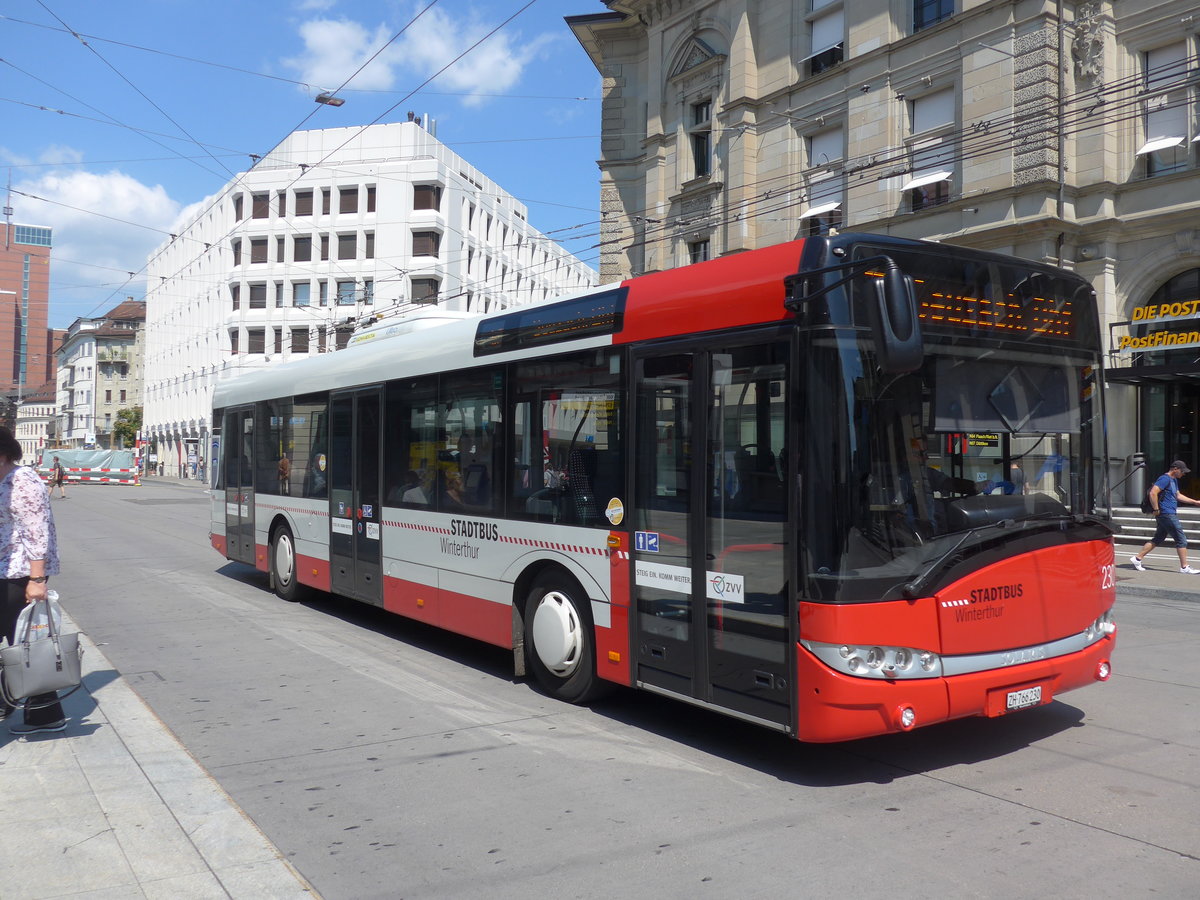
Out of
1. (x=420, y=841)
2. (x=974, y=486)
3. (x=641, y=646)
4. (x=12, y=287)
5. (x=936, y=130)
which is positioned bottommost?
(x=420, y=841)

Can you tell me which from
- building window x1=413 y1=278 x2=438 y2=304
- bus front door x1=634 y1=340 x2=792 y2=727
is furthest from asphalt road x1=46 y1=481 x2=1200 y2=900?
building window x1=413 y1=278 x2=438 y2=304

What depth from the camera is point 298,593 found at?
12.3m

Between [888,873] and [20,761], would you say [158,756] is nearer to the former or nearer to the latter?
[20,761]

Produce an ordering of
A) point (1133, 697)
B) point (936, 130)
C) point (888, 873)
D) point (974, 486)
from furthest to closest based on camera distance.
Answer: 1. point (936, 130)
2. point (1133, 697)
3. point (974, 486)
4. point (888, 873)

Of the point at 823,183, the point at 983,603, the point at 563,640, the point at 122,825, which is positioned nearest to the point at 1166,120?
the point at 823,183

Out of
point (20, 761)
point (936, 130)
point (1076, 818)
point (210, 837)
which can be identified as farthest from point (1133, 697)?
point (936, 130)

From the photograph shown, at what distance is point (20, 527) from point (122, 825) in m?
2.26

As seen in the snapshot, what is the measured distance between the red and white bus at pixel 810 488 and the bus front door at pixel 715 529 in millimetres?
15

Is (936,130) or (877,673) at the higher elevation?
(936,130)

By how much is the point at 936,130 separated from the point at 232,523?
18487mm

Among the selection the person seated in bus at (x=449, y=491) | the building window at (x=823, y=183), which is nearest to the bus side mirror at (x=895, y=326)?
the person seated in bus at (x=449, y=491)

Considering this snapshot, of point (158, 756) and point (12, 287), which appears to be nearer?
point (158, 756)

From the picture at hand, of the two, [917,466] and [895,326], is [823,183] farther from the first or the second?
[895,326]

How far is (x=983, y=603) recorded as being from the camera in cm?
534
